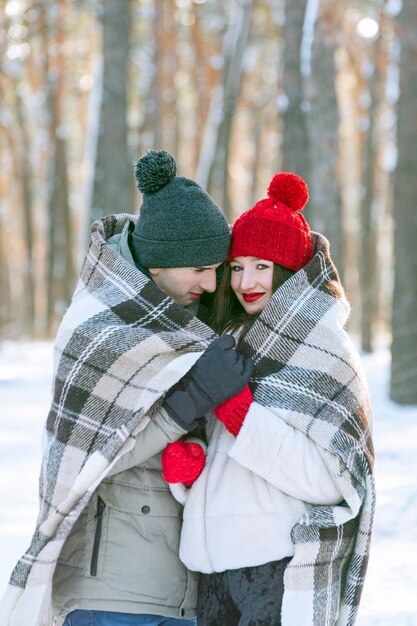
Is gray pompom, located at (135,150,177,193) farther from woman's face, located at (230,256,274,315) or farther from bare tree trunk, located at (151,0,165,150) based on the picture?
bare tree trunk, located at (151,0,165,150)

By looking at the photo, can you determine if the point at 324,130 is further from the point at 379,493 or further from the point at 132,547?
the point at 132,547

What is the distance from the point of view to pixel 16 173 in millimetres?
25844

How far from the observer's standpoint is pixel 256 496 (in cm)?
263

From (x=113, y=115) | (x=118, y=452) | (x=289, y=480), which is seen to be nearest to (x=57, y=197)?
(x=113, y=115)

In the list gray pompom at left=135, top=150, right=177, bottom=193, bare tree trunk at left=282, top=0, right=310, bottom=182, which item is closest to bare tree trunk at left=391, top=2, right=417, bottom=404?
bare tree trunk at left=282, top=0, right=310, bottom=182

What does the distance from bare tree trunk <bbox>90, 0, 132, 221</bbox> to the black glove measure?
723 cm

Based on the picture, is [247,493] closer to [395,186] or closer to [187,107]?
[395,186]

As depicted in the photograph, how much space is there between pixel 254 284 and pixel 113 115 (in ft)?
24.3

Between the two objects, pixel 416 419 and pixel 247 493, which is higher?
pixel 247 493

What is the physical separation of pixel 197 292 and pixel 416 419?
6.91 metres

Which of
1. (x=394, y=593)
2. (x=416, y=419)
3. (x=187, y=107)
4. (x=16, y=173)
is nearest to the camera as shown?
(x=394, y=593)

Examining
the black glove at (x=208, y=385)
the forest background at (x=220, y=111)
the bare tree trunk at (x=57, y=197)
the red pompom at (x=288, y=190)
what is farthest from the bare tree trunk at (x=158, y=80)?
the black glove at (x=208, y=385)

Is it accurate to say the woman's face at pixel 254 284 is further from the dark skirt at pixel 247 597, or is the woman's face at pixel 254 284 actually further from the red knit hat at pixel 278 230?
the dark skirt at pixel 247 597

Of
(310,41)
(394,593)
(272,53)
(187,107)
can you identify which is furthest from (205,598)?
(187,107)
